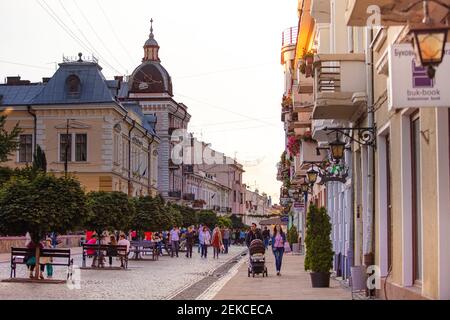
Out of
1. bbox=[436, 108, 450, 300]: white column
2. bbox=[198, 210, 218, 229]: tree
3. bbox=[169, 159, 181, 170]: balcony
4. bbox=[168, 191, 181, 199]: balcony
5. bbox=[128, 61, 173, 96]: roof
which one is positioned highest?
bbox=[128, 61, 173, 96]: roof

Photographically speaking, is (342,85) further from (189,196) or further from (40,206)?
(189,196)

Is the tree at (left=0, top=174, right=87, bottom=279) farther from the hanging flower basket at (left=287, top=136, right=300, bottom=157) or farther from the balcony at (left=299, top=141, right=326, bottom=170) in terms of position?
the hanging flower basket at (left=287, top=136, right=300, bottom=157)

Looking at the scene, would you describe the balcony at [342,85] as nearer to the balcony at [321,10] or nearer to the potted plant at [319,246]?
the potted plant at [319,246]

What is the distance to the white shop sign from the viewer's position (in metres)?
10.1

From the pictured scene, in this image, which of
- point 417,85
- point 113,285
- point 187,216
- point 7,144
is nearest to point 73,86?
point 187,216

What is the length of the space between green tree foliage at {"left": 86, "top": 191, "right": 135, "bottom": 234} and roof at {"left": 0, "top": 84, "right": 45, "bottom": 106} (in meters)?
34.5

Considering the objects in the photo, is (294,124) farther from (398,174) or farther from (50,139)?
(50,139)

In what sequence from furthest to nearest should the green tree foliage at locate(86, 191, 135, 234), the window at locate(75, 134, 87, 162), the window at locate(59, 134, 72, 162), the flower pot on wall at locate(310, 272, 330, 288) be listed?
1. the window at locate(75, 134, 87, 162)
2. the window at locate(59, 134, 72, 162)
3. the green tree foliage at locate(86, 191, 135, 234)
4. the flower pot on wall at locate(310, 272, 330, 288)

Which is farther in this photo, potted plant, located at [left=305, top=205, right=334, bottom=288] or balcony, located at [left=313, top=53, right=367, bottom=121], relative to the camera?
potted plant, located at [left=305, top=205, right=334, bottom=288]

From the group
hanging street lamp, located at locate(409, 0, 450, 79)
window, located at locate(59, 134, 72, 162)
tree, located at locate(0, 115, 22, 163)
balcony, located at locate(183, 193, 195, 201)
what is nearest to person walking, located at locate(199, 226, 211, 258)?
tree, located at locate(0, 115, 22, 163)

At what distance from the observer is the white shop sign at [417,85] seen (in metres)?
10.1

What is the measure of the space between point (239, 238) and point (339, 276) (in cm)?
6064

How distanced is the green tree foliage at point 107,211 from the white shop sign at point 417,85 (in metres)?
23.8
